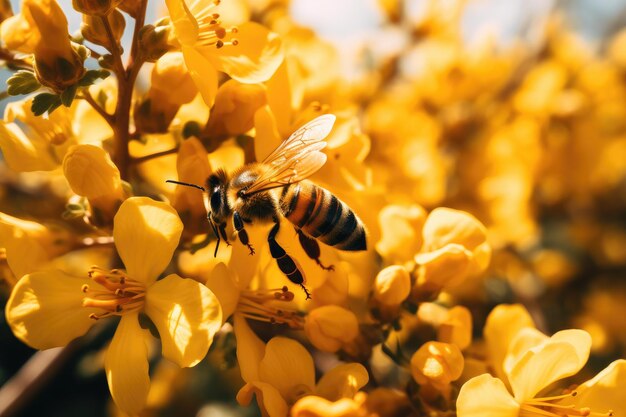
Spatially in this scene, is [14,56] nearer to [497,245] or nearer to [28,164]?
[28,164]

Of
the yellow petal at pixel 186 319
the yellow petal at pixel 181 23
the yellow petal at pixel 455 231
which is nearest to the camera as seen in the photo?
the yellow petal at pixel 186 319

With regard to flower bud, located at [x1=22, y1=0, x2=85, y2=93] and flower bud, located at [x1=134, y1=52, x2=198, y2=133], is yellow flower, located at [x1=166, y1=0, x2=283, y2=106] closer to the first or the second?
flower bud, located at [x1=134, y1=52, x2=198, y2=133]

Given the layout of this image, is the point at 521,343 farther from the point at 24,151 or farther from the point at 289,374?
the point at 24,151

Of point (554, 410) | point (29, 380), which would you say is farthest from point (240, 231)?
point (29, 380)

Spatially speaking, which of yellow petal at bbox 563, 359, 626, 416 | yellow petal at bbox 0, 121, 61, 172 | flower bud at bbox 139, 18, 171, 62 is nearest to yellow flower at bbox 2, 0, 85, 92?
flower bud at bbox 139, 18, 171, 62

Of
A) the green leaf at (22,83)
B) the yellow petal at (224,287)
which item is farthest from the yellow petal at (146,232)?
the green leaf at (22,83)

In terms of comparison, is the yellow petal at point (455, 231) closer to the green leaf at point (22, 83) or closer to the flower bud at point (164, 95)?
the flower bud at point (164, 95)

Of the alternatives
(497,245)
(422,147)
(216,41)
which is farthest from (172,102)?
(497,245)
